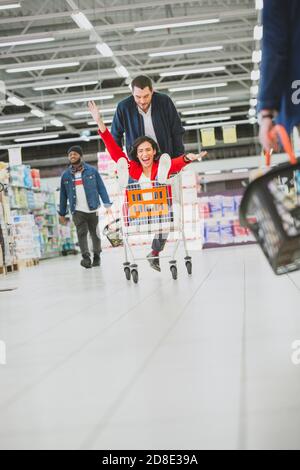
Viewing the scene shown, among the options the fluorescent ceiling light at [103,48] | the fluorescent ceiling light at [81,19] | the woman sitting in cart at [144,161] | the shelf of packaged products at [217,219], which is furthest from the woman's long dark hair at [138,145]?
the fluorescent ceiling light at [103,48]

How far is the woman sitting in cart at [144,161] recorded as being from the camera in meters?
5.27

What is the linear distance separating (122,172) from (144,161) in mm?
323

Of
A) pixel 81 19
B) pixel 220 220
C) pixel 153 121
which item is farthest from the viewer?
pixel 220 220

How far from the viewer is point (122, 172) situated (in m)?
5.27

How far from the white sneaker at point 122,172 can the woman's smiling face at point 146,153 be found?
0.23m

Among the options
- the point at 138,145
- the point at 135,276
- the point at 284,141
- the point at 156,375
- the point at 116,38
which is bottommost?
the point at 135,276

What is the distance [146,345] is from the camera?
2.51 meters

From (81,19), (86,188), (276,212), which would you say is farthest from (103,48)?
(276,212)

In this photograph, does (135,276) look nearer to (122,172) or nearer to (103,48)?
(122,172)

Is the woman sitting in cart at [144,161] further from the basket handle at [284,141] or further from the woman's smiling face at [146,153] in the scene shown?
the basket handle at [284,141]

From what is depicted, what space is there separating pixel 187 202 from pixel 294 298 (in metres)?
9.84

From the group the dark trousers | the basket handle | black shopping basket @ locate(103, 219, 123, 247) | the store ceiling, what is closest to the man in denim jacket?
the dark trousers
